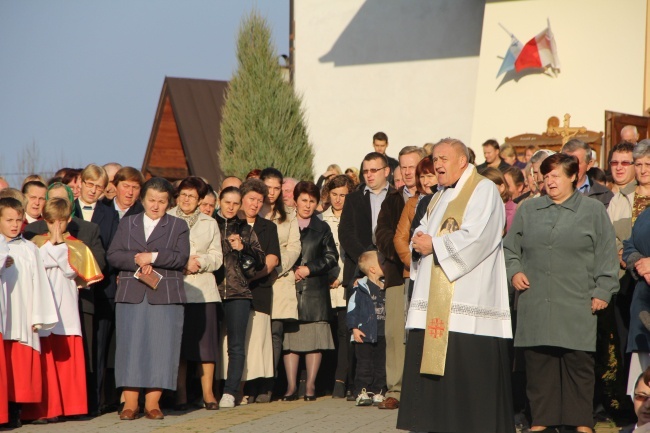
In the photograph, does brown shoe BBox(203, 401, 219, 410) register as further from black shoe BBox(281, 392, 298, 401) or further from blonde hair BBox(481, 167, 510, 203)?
blonde hair BBox(481, 167, 510, 203)

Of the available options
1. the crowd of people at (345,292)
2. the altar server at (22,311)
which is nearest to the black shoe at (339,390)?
the crowd of people at (345,292)

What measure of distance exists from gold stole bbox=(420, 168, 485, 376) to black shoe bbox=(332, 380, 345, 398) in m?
4.04

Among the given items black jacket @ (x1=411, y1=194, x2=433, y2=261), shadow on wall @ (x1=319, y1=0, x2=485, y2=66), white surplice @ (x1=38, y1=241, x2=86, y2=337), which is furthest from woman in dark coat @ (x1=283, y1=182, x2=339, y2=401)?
shadow on wall @ (x1=319, y1=0, x2=485, y2=66)

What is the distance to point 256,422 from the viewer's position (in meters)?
9.91

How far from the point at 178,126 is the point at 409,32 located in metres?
7.90

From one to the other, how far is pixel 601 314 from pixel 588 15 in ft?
38.5

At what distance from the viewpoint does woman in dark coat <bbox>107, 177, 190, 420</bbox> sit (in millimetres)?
10078

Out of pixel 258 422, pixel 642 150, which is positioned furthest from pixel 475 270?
pixel 258 422

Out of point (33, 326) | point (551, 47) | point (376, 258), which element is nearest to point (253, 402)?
point (376, 258)

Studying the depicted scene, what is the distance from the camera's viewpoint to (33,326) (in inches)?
384

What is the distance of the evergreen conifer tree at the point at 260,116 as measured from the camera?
21688 millimetres

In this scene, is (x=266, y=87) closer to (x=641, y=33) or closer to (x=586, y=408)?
(x=641, y=33)

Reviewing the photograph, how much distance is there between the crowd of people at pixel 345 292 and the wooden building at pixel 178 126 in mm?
17780

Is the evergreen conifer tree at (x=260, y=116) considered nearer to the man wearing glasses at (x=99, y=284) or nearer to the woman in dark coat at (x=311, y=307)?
the woman in dark coat at (x=311, y=307)
